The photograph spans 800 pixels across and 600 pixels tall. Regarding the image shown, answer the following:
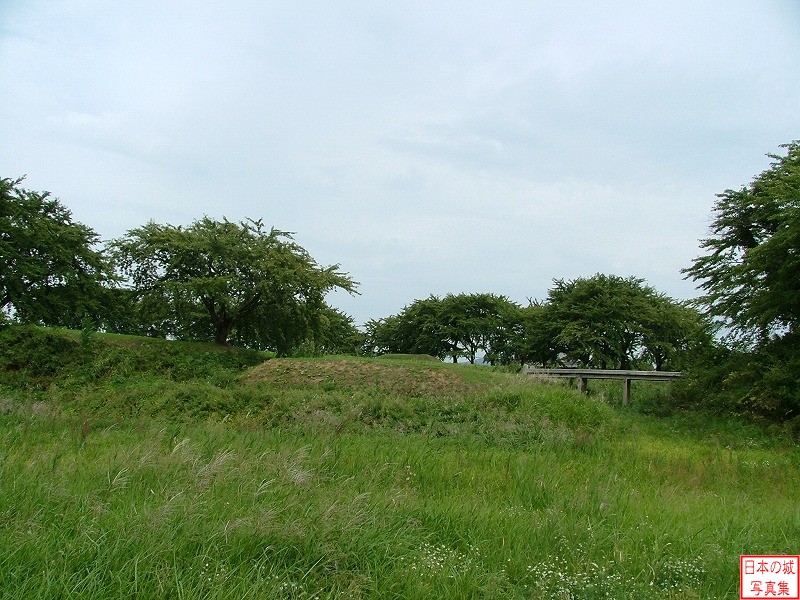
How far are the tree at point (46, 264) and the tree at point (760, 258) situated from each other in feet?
86.3

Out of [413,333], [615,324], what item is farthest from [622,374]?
[413,333]

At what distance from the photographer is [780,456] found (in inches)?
474

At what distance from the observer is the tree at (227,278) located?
21734mm

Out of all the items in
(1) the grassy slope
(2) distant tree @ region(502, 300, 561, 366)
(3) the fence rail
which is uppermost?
(2) distant tree @ region(502, 300, 561, 366)

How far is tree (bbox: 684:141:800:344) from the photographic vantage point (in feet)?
51.2

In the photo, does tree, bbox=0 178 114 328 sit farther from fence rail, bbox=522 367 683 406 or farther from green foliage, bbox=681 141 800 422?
green foliage, bbox=681 141 800 422

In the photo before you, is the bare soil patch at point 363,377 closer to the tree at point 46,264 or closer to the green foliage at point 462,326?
the tree at point 46,264

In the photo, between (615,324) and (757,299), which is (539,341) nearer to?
(615,324)

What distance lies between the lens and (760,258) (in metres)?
16.4

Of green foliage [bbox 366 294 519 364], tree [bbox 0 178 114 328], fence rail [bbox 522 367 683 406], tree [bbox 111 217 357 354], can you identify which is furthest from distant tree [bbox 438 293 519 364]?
tree [bbox 0 178 114 328]

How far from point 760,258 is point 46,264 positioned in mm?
28741

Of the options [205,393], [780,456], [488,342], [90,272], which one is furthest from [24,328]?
[488,342]

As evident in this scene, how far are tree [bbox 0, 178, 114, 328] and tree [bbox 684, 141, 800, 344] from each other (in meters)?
26.3

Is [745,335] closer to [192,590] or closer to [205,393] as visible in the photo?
[205,393]
